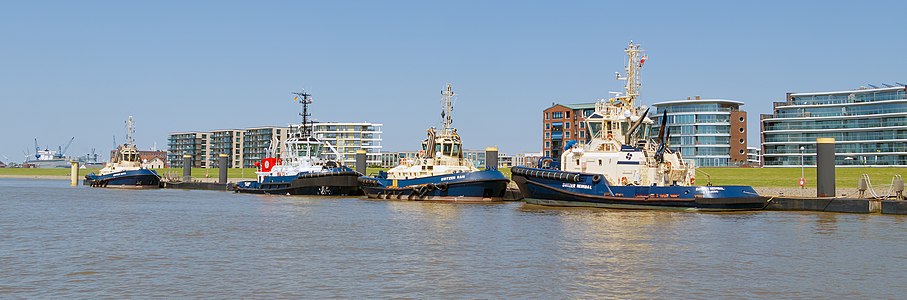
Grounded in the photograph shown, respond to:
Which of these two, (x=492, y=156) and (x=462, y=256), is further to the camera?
(x=492, y=156)

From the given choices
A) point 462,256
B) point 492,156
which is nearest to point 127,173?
point 492,156

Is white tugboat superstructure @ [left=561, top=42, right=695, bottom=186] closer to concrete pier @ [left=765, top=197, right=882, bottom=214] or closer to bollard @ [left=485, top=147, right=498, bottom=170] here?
concrete pier @ [left=765, top=197, right=882, bottom=214]

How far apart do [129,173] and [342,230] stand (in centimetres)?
6608

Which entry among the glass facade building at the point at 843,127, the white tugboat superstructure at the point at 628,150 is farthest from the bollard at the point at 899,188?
the glass facade building at the point at 843,127

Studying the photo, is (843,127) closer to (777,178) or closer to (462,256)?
(777,178)

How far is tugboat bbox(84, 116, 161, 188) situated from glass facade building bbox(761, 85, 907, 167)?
81491 mm

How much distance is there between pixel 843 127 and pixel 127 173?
3588 inches

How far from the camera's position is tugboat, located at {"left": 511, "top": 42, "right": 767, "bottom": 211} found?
4325 centimetres

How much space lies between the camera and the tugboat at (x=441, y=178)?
56.8m

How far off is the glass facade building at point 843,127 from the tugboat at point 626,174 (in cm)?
7129

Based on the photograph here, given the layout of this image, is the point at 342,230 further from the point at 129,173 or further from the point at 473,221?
the point at 129,173

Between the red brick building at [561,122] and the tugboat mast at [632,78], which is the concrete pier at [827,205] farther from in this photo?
the red brick building at [561,122]

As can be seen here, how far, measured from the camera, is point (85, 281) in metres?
21.0

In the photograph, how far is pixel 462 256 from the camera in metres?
26.0
